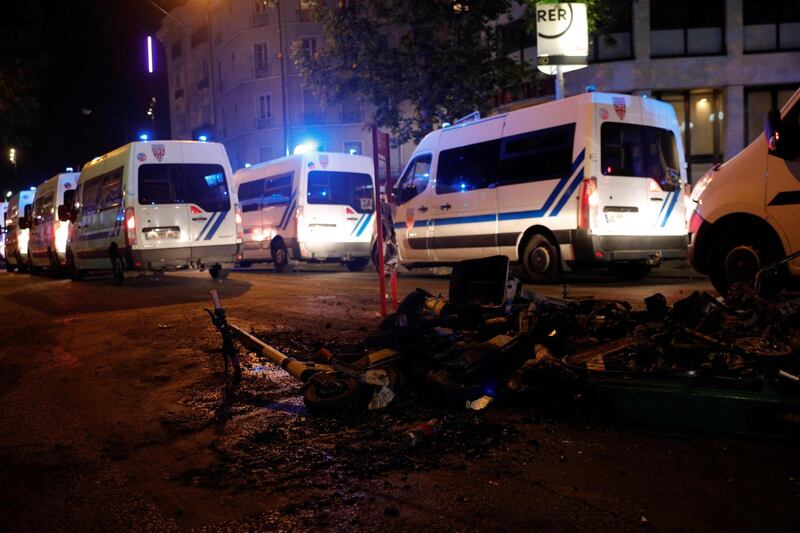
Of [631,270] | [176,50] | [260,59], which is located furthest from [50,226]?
[176,50]

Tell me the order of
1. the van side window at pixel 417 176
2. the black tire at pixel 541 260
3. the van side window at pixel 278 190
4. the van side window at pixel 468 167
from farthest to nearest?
the van side window at pixel 278 190 → the van side window at pixel 417 176 → the van side window at pixel 468 167 → the black tire at pixel 541 260

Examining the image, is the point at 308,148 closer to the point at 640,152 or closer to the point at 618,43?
the point at 640,152

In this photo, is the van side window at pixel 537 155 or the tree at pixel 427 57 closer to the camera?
the van side window at pixel 537 155

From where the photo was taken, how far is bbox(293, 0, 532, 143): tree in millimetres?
19828

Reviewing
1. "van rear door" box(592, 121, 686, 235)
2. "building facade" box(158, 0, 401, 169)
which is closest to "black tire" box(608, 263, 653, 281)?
"van rear door" box(592, 121, 686, 235)

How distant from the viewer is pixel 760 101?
22.5 metres

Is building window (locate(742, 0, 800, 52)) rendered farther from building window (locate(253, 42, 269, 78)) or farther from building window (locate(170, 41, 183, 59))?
building window (locate(170, 41, 183, 59))

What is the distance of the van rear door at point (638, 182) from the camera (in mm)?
10211

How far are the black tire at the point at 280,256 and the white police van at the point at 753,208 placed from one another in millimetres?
11173

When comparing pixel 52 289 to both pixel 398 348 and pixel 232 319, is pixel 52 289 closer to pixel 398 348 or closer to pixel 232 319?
pixel 232 319

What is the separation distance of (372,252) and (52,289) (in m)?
6.96

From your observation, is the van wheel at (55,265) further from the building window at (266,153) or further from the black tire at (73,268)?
the building window at (266,153)

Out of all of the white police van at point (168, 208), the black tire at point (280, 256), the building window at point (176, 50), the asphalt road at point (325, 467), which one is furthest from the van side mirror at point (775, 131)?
the building window at point (176, 50)

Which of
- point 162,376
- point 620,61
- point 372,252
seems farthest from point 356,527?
Answer: point 620,61
